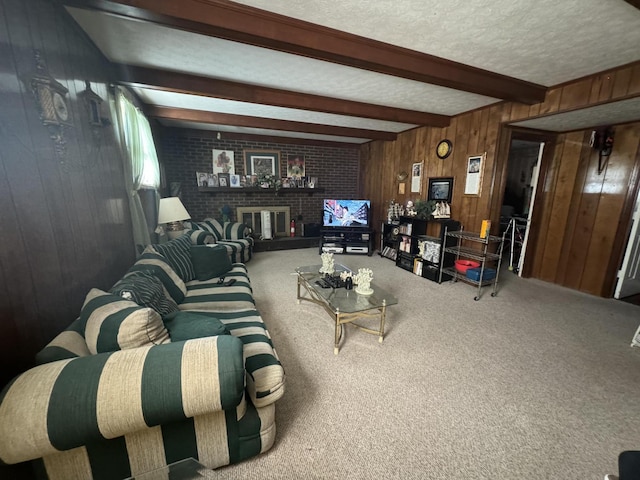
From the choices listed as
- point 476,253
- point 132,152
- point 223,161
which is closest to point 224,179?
point 223,161

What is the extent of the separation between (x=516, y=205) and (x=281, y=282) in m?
5.36

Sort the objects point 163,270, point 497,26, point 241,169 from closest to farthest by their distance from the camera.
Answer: point 497,26 → point 163,270 → point 241,169

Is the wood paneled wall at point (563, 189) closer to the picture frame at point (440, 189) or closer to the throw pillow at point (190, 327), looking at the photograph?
the picture frame at point (440, 189)

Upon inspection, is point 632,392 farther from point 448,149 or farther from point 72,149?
point 72,149

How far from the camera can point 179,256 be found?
2.39 m

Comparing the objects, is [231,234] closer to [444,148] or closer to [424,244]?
[424,244]

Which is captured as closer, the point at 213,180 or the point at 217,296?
the point at 217,296

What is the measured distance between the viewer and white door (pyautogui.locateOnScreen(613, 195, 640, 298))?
2.96 m

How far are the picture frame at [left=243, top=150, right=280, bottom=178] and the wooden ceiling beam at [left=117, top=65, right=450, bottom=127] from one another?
8.01 feet

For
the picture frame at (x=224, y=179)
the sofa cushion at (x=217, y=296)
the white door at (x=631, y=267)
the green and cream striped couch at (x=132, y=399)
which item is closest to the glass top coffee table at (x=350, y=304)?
the sofa cushion at (x=217, y=296)

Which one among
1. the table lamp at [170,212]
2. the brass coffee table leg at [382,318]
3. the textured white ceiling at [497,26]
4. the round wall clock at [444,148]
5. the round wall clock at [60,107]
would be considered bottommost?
the brass coffee table leg at [382,318]

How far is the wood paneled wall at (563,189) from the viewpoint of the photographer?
292 cm

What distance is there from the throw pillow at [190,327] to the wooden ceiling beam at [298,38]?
166 cm

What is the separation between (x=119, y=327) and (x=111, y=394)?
11.2 inches
